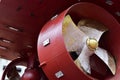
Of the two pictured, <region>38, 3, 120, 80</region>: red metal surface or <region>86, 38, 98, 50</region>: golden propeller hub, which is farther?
<region>86, 38, 98, 50</region>: golden propeller hub

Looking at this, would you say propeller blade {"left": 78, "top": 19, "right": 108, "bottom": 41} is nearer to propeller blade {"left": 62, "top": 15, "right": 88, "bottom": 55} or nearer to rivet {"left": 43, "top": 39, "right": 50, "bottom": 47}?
propeller blade {"left": 62, "top": 15, "right": 88, "bottom": 55}

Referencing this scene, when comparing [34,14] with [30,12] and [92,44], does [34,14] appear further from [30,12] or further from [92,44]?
[92,44]

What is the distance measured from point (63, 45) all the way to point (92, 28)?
1.58 feet

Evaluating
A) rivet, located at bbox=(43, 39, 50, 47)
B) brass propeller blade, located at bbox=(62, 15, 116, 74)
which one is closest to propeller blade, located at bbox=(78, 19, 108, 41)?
brass propeller blade, located at bbox=(62, 15, 116, 74)

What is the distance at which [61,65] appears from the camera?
5.96 ft

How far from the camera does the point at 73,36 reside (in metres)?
2.04

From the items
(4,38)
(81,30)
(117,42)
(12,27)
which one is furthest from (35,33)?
(117,42)

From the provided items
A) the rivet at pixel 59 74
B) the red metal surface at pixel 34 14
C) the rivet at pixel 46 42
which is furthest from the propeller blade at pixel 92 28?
the rivet at pixel 59 74

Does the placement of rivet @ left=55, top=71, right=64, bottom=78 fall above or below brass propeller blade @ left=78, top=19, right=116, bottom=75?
below

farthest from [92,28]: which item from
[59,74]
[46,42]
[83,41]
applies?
[59,74]

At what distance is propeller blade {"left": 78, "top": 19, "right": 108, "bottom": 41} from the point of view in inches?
84.7

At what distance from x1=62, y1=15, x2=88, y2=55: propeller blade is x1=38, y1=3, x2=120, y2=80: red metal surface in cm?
7

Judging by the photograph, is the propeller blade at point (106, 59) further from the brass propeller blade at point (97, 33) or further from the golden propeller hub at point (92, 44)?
the golden propeller hub at point (92, 44)

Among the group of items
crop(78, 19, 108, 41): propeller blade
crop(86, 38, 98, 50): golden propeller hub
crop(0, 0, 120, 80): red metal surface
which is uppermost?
crop(0, 0, 120, 80): red metal surface
